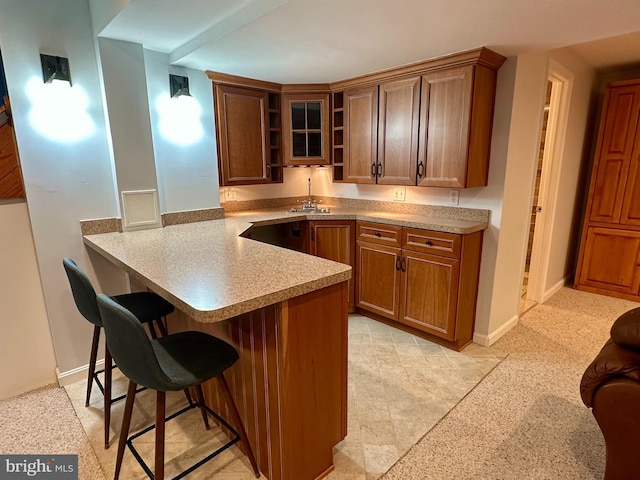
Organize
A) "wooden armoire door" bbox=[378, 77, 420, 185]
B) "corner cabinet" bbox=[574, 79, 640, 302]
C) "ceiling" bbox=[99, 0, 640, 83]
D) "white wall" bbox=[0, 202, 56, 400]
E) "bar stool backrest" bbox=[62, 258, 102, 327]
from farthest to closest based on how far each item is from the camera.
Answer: "corner cabinet" bbox=[574, 79, 640, 302], "wooden armoire door" bbox=[378, 77, 420, 185], "white wall" bbox=[0, 202, 56, 400], "ceiling" bbox=[99, 0, 640, 83], "bar stool backrest" bbox=[62, 258, 102, 327]

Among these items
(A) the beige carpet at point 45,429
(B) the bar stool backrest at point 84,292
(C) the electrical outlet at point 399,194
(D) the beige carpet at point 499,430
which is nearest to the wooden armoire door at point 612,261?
(D) the beige carpet at point 499,430

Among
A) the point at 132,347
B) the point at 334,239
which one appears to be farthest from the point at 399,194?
the point at 132,347

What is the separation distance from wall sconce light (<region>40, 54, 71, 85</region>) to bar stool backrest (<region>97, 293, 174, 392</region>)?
5.15ft

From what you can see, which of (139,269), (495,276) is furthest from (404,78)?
(139,269)

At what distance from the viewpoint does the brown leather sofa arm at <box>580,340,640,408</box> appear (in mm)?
1314

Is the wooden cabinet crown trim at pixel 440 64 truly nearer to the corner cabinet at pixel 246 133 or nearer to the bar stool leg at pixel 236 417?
the corner cabinet at pixel 246 133

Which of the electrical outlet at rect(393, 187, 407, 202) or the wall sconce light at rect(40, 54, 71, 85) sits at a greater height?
the wall sconce light at rect(40, 54, 71, 85)

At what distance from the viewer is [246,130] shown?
3.13 m

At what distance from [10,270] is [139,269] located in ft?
3.95

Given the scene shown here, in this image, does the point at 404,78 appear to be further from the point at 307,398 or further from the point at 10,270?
the point at 10,270

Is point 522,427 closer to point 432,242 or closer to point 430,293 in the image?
point 430,293

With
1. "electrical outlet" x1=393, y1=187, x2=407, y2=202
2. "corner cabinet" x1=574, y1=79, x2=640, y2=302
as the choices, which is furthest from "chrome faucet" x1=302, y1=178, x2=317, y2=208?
"corner cabinet" x1=574, y1=79, x2=640, y2=302

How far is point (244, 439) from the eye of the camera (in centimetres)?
152

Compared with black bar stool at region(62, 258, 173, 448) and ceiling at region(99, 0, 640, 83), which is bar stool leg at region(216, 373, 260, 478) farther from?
ceiling at region(99, 0, 640, 83)
